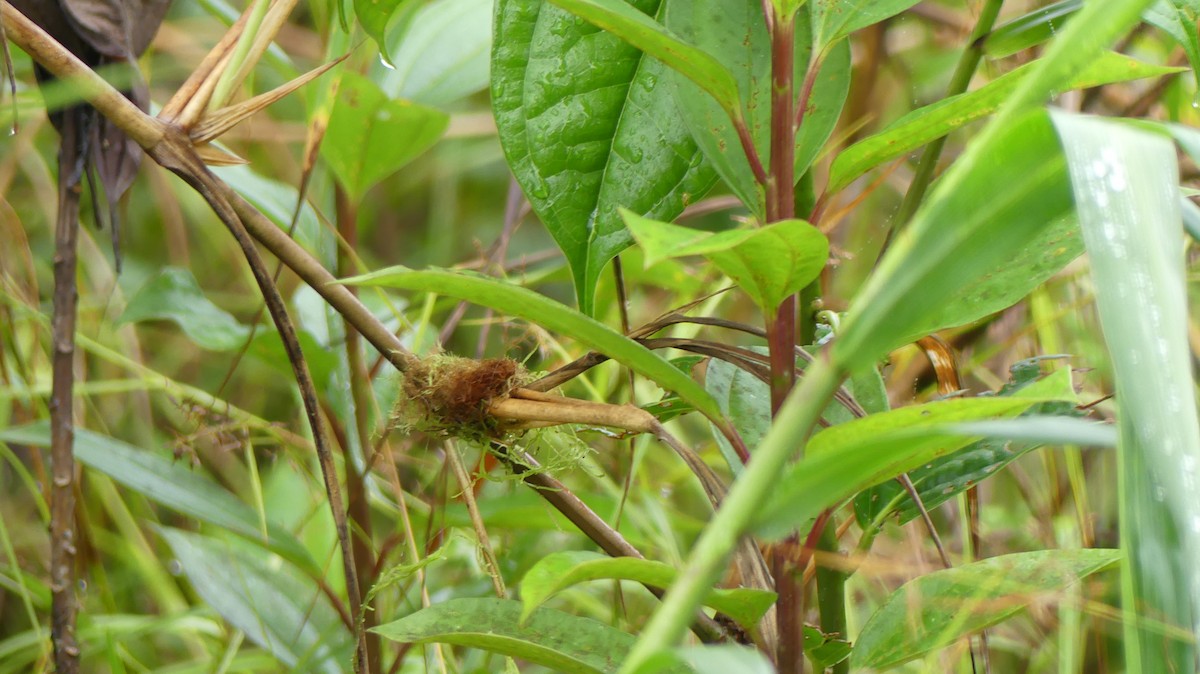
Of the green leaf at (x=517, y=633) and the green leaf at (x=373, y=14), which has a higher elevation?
the green leaf at (x=373, y=14)

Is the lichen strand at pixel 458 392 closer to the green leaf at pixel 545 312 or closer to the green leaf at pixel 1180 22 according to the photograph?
the green leaf at pixel 545 312

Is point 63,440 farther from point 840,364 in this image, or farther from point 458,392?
point 840,364

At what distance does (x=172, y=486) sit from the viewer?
80cm

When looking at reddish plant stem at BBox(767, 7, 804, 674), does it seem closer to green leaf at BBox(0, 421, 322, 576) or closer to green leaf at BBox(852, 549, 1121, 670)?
green leaf at BBox(852, 549, 1121, 670)

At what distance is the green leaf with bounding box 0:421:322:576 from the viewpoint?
0.77 meters

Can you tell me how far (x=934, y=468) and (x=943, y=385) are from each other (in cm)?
8

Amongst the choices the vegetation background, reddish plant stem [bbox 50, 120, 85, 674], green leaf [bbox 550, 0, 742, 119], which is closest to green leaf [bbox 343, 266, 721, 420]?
the vegetation background

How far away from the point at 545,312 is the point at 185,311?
1.69 feet

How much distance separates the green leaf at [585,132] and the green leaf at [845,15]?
0.27 ft

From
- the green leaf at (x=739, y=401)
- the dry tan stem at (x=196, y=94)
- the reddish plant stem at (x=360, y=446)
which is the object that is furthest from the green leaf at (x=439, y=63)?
the green leaf at (x=739, y=401)

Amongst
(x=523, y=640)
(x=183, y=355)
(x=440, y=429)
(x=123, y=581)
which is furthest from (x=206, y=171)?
(x=183, y=355)

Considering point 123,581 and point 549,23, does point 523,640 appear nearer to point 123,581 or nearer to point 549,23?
point 549,23

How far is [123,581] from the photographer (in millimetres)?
1230

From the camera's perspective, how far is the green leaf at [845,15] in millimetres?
434
